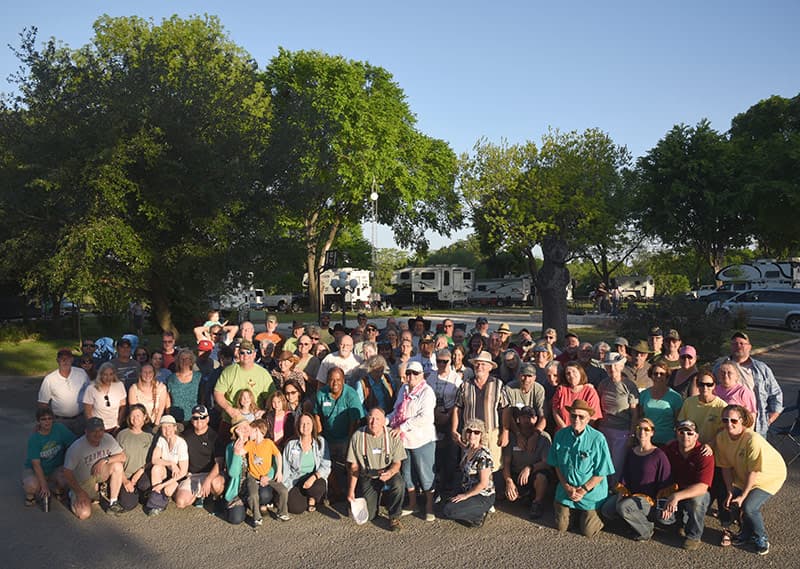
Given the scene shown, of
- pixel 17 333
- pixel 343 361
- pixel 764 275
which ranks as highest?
pixel 764 275

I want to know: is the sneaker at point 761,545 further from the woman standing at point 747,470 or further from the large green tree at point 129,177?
the large green tree at point 129,177

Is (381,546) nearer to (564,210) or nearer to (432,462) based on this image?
(432,462)

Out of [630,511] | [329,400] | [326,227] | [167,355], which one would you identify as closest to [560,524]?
[630,511]

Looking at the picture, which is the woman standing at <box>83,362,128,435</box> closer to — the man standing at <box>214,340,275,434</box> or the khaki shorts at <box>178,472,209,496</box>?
the man standing at <box>214,340,275,434</box>

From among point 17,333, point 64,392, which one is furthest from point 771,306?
point 17,333

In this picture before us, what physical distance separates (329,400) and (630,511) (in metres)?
3.12

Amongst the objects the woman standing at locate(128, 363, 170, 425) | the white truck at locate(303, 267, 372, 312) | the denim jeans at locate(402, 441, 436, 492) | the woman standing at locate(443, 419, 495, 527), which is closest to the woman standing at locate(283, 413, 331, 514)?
the denim jeans at locate(402, 441, 436, 492)

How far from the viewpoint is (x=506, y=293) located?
181 ft

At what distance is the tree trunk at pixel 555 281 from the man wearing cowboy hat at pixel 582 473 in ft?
38.0

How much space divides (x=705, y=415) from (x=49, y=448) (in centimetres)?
645

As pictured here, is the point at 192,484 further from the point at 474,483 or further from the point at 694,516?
the point at 694,516

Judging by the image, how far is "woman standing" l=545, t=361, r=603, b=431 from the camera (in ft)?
21.0

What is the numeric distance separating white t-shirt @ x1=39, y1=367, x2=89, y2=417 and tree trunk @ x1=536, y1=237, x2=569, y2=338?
40.1 feet

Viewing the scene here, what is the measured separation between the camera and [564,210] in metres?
28.4
